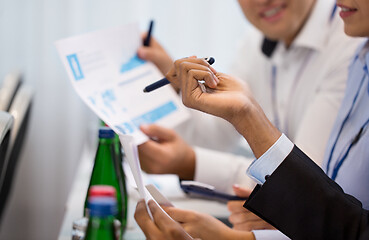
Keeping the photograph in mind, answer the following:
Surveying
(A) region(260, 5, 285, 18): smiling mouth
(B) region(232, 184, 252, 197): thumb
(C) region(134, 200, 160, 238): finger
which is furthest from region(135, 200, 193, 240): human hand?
(A) region(260, 5, 285, 18): smiling mouth

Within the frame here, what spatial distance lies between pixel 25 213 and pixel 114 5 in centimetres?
114

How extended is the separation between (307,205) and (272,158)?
9 centimetres

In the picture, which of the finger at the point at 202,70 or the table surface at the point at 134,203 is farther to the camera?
the table surface at the point at 134,203

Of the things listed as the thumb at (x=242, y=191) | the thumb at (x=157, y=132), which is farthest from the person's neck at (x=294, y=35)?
the thumb at (x=242, y=191)

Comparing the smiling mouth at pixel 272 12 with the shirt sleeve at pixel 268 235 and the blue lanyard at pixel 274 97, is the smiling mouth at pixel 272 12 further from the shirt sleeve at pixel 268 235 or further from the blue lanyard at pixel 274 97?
the shirt sleeve at pixel 268 235

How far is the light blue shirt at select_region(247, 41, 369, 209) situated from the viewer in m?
0.77

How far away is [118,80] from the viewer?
1.14m

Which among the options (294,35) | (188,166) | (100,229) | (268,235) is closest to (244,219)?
(268,235)

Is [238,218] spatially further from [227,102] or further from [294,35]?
[294,35]

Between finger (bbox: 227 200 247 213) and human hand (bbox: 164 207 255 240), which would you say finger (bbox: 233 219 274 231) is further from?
human hand (bbox: 164 207 255 240)

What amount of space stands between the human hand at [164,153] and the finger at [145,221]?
44cm

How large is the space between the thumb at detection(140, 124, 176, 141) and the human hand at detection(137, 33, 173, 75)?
0.16 m

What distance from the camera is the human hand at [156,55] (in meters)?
1.30

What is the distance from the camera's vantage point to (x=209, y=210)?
122 cm
